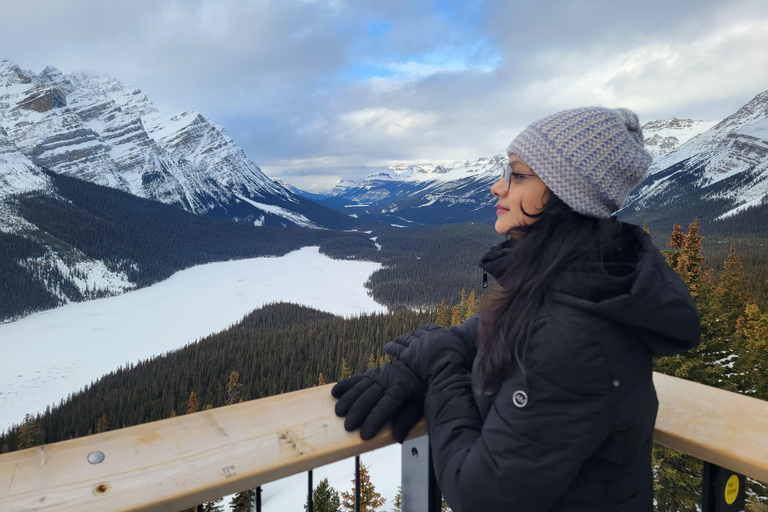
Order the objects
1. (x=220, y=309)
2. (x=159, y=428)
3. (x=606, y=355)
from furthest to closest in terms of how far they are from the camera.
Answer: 1. (x=220, y=309)
2. (x=159, y=428)
3. (x=606, y=355)

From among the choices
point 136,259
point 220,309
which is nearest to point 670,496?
point 220,309

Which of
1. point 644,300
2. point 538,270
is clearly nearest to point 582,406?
point 644,300

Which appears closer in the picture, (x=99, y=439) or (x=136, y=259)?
(x=99, y=439)

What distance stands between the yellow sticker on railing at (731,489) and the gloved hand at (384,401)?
5.03 ft

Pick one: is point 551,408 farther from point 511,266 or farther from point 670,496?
point 670,496

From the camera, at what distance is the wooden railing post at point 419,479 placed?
2051mm

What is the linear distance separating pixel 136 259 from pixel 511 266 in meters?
166

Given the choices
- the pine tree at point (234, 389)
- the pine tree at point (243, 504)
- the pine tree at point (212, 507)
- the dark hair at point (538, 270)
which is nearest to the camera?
the dark hair at point (538, 270)

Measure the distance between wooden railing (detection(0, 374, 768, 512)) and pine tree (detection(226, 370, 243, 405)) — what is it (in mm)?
46665

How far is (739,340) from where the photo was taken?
1856cm

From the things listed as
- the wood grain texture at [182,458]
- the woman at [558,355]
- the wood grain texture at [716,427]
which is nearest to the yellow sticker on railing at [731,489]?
the wood grain texture at [716,427]

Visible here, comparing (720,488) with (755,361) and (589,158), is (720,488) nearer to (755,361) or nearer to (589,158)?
(589,158)

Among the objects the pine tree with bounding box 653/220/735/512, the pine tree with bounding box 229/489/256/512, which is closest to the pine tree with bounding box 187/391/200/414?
the pine tree with bounding box 653/220/735/512

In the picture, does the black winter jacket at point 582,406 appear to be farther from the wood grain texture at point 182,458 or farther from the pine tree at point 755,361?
the pine tree at point 755,361
